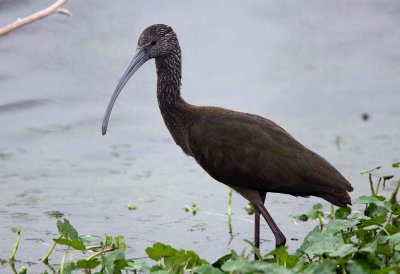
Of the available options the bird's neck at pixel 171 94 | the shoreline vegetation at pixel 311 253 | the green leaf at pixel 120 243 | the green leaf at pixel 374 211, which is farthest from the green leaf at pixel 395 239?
the bird's neck at pixel 171 94

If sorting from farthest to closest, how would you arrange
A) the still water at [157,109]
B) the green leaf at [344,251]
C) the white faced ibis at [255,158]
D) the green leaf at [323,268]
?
the still water at [157,109] → the white faced ibis at [255,158] → the green leaf at [344,251] → the green leaf at [323,268]

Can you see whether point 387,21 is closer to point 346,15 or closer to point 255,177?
point 346,15

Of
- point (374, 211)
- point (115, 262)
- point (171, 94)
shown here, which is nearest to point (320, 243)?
point (374, 211)

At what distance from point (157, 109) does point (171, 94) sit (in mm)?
3335

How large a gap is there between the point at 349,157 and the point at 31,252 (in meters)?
3.33

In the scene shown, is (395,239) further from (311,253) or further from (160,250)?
(160,250)

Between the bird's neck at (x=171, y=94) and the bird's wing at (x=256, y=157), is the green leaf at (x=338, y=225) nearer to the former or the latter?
the bird's wing at (x=256, y=157)

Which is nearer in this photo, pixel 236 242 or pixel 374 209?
pixel 374 209

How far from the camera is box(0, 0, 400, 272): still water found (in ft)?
25.4

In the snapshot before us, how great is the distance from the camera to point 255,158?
6.72 m

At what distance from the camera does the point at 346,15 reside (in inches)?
477

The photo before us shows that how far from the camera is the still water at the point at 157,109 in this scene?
774 cm

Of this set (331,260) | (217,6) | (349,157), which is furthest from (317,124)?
(331,260)

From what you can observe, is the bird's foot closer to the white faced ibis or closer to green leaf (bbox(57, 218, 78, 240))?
the white faced ibis
